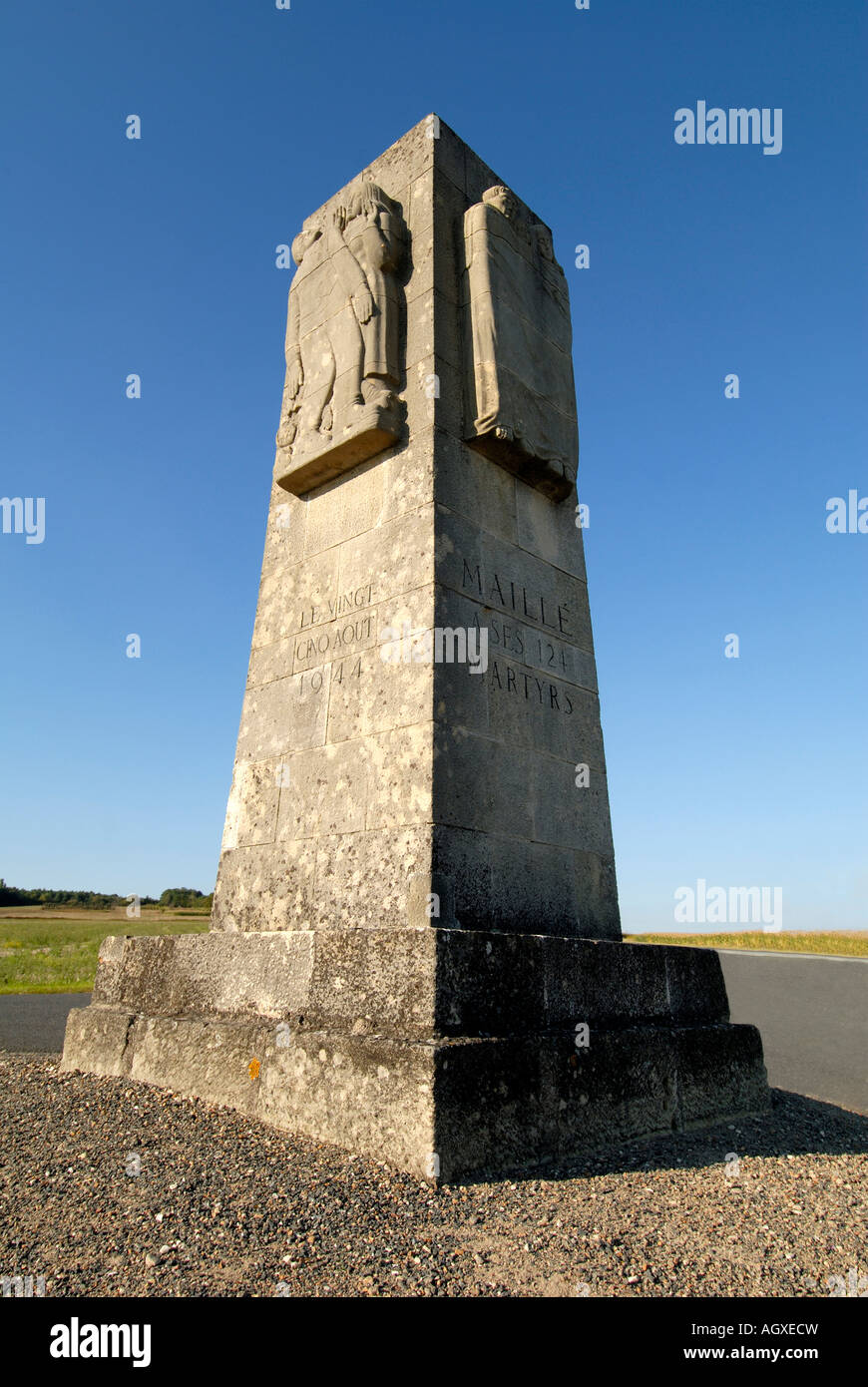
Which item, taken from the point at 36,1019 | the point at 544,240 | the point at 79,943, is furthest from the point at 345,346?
the point at 79,943

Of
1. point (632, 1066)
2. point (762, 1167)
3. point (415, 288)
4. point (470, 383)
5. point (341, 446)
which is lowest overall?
point (762, 1167)

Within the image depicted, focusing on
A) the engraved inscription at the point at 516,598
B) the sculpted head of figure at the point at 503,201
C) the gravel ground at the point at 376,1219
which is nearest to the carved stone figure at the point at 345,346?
the sculpted head of figure at the point at 503,201

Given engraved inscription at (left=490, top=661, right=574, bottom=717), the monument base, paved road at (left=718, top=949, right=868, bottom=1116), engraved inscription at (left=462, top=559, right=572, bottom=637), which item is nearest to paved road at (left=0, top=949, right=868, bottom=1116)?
paved road at (left=718, top=949, right=868, bottom=1116)

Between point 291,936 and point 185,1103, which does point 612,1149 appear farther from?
point 185,1103

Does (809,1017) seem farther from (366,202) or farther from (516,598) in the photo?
(366,202)

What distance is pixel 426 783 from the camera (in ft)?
14.5

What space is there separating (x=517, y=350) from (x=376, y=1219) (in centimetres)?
524

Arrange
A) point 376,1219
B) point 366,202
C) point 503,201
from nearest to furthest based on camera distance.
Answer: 1. point 376,1219
2. point 366,202
3. point 503,201

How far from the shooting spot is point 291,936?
4473mm

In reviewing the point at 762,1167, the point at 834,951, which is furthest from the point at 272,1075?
the point at 834,951

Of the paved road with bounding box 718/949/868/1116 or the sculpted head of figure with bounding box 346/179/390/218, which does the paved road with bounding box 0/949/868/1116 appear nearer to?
the paved road with bounding box 718/949/868/1116

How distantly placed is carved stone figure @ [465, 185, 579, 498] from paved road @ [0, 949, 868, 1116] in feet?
17.6

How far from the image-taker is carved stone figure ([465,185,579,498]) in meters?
→ 5.57

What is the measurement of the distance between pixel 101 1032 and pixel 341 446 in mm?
4173
